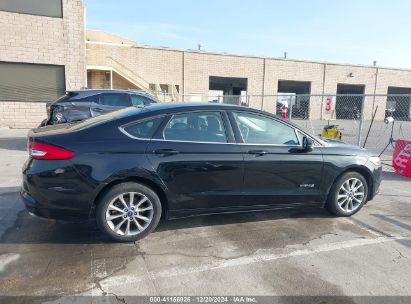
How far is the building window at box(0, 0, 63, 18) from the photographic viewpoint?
564 inches

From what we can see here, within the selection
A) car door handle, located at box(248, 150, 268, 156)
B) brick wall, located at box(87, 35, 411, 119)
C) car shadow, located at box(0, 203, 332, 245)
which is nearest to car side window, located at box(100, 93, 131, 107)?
car shadow, located at box(0, 203, 332, 245)

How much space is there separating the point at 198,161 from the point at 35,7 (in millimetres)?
14669

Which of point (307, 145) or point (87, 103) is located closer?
point (307, 145)

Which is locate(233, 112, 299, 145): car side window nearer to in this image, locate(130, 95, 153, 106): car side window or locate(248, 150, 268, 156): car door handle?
locate(248, 150, 268, 156): car door handle

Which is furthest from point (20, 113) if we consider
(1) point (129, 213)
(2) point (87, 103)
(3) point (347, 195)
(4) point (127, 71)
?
(3) point (347, 195)

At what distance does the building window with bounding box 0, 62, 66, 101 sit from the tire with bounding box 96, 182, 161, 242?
1371 cm

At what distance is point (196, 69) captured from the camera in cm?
2645

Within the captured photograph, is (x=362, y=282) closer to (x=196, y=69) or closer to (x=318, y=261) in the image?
(x=318, y=261)

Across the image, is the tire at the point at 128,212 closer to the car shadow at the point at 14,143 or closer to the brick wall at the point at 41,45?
the car shadow at the point at 14,143

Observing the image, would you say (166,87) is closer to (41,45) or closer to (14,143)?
(41,45)

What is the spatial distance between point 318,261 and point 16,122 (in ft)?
51.3

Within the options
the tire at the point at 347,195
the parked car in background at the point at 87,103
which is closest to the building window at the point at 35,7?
the parked car in background at the point at 87,103

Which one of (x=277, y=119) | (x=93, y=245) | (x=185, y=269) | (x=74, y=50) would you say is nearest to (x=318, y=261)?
(x=185, y=269)

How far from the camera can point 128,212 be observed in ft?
12.1
